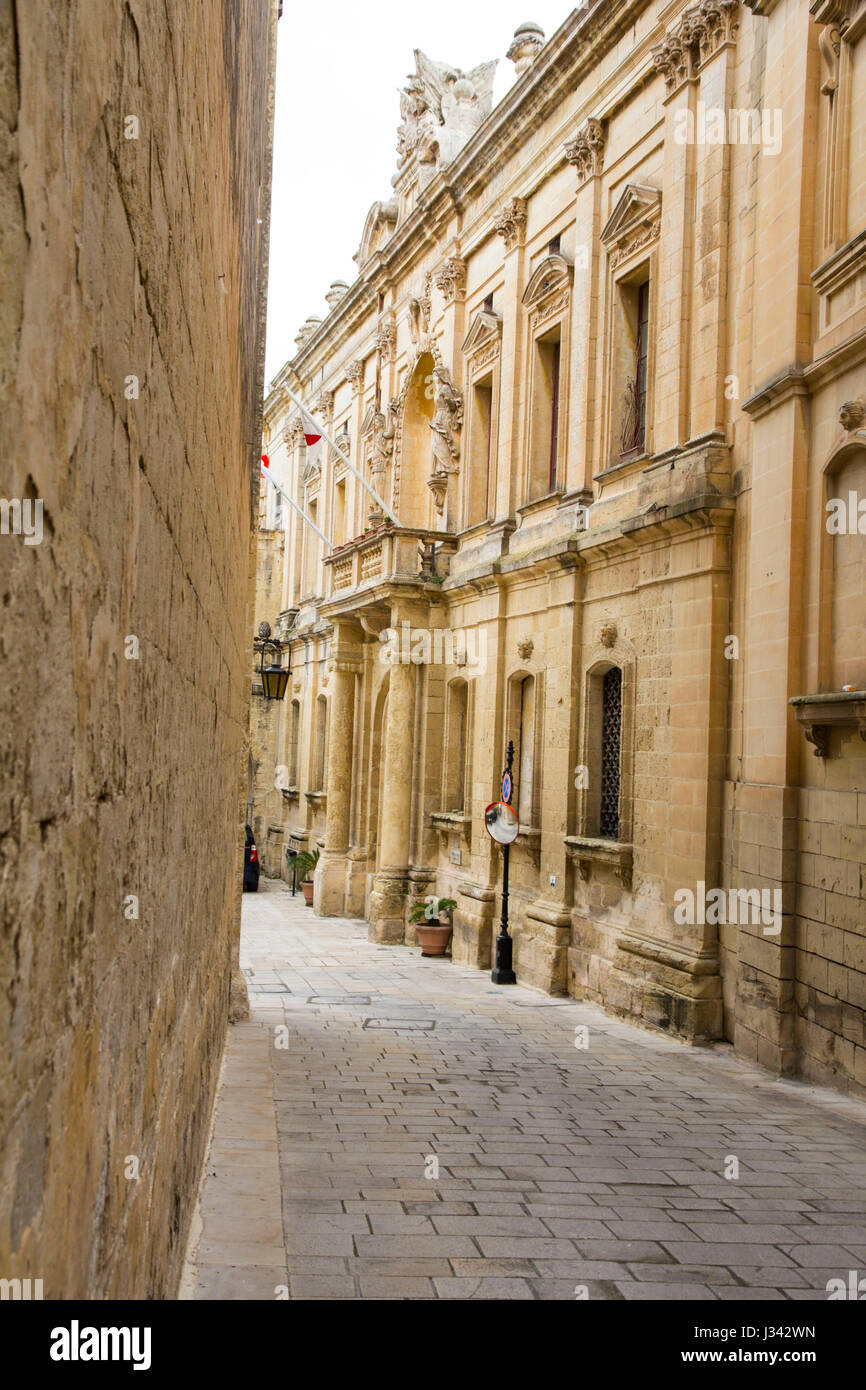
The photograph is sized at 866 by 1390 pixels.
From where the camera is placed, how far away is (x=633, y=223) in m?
14.7

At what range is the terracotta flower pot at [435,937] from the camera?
19469 mm

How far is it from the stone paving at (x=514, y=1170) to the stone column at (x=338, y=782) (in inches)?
511

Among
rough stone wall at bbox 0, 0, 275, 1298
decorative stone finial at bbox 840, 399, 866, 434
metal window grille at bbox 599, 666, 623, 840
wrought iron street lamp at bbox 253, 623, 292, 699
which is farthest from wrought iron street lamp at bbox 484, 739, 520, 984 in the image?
rough stone wall at bbox 0, 0, 275, 1298

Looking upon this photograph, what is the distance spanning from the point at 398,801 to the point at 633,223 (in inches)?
421

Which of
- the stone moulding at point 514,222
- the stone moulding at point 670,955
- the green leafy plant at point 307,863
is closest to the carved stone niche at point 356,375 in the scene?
the stone moulding at point 514,222

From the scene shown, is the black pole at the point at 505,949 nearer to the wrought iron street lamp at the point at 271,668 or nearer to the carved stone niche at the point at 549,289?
the carved stone niche at the point at 549,289

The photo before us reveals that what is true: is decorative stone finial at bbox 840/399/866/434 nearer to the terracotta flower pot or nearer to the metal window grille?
the metal window grille

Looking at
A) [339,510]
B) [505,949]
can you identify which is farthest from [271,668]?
[505,949]

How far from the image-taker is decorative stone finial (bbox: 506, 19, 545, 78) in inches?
737

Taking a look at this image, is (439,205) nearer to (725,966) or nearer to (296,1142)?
(725,966)

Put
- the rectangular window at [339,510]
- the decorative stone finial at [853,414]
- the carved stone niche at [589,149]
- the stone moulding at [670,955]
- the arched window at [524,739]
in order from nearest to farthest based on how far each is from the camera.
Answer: the decorative stone finial at [853,414], the stone moulding at [670,955], the carved stone niche at [589,149], the arched window at [524,739], the rectangular window at [339,510]

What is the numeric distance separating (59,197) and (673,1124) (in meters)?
8.10

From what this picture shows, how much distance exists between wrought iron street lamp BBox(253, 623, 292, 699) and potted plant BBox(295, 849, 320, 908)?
150 inches

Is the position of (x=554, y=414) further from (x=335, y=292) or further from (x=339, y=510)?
(x=335, y=292)
